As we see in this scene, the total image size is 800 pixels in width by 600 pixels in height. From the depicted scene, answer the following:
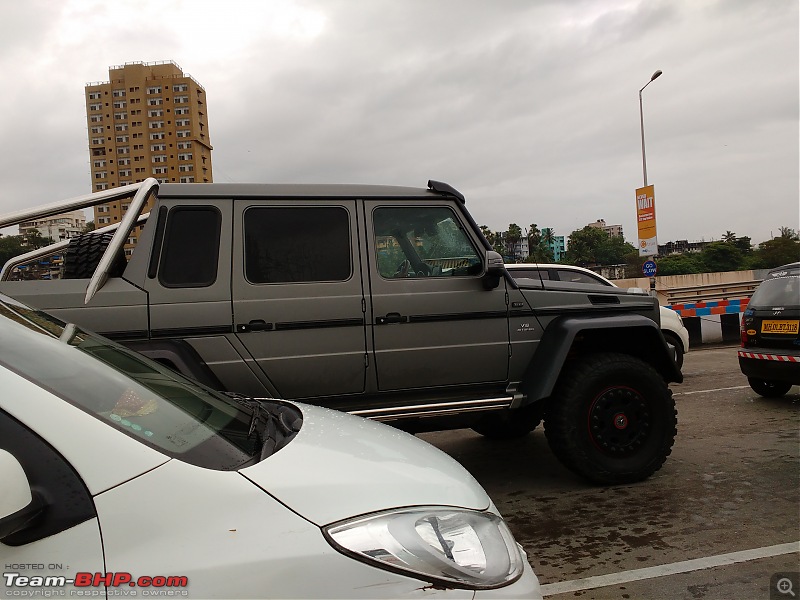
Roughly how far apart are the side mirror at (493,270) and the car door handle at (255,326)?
5.04ft

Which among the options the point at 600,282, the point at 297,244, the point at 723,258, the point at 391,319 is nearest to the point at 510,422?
the point at 391,319

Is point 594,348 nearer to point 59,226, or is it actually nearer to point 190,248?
point 190,248

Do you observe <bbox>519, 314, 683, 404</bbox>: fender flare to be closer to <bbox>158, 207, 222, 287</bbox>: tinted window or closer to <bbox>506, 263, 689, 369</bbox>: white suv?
<bbox>158, 207, 222, 287</bbox>: tinted window

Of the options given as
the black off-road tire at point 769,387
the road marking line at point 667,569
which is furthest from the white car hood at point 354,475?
the black off-road tire at point 769,387

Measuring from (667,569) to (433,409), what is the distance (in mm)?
1688

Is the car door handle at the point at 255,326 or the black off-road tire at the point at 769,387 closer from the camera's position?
the car door handle at the point at 255,326

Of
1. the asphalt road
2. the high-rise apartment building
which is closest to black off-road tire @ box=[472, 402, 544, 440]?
the asphalt road

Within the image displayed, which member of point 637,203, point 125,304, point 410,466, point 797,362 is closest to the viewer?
point 410,466

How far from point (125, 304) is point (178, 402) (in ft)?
7.04

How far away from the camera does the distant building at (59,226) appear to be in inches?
166

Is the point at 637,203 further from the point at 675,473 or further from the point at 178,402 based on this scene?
the point at 178,402

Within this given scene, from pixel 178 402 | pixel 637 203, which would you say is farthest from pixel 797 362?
pixel 637 203

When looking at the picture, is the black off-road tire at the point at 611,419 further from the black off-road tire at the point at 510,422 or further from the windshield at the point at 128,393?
the windshield at the point at 128,393

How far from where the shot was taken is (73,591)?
1.29m
